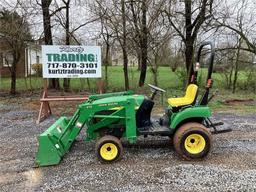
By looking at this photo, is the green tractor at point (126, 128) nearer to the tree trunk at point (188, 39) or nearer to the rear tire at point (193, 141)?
the rear tire at point (193, 141)

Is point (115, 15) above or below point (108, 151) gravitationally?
above

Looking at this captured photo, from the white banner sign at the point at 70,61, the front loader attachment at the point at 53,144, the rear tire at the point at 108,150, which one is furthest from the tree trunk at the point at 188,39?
the front loader attachment at the point at 53,144

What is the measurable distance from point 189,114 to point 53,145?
217 centimetres

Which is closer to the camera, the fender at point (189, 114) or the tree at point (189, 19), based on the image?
the fender at point (189, 114)

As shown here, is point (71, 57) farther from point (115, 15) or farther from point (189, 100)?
point (189, 100)

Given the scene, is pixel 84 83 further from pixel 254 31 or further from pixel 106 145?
pixel 106 145

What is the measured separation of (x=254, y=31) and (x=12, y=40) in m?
10.5

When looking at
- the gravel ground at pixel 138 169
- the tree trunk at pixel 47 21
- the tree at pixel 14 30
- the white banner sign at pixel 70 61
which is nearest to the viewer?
the gravel ground at pixel 138 169

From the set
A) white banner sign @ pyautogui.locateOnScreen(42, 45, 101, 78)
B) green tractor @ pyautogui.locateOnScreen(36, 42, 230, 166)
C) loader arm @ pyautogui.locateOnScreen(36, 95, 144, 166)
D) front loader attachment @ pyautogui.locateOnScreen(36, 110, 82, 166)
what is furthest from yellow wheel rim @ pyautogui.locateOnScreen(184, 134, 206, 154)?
white banner sign @ pyautogui.locateOnScreen(42, 45, 101, 78)

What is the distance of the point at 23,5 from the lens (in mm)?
12492

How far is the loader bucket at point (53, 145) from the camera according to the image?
15.2 feet

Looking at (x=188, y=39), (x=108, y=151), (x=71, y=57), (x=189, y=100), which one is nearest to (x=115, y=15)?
(x=71, y=57)

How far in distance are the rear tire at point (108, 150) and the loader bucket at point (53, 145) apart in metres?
0.46

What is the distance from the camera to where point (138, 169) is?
177 inches
